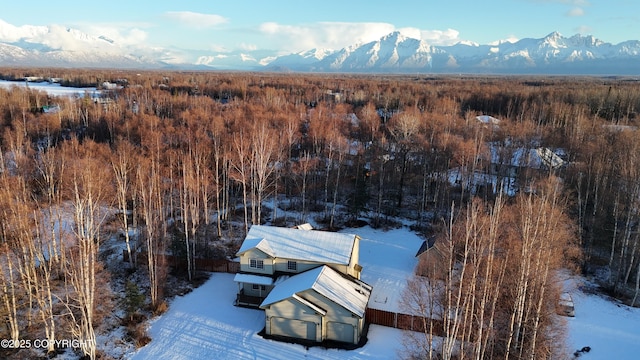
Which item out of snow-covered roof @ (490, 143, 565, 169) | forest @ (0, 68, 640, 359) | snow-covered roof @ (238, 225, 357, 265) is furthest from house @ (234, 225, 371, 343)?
snow-covered roof @ (490, 143, 565, 169)

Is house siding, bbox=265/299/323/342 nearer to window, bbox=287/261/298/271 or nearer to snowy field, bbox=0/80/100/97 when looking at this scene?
window, bbox=287/261/298/271

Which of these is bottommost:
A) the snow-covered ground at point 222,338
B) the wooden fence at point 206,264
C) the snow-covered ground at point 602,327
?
the snow-covered ground at point 222,338

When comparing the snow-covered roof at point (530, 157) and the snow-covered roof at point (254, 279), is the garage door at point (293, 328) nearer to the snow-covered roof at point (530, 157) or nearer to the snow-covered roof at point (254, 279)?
the snow-covered roof at point (254, 279)

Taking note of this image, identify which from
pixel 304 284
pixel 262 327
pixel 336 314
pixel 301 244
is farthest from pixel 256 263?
pixel 336 314

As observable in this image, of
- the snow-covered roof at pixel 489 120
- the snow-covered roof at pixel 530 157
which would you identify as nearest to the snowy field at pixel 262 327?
the snow-covered roof at pixel 530 157

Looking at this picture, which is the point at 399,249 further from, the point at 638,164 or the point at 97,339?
the point at 97,339

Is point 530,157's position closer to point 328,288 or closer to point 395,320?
point 395,320
